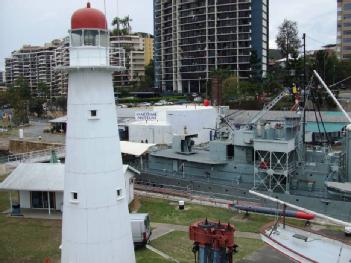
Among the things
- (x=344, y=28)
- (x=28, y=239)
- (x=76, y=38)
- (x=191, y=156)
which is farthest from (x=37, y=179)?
(x=344, y=28)

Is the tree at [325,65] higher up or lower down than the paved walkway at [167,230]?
higher up

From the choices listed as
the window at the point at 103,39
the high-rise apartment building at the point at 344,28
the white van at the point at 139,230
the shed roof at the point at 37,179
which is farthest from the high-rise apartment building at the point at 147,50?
the window at the point at 103,39

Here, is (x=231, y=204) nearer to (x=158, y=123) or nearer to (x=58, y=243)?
(x=58, y=243)

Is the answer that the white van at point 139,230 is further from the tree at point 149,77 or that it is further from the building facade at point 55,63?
the tree at point 149,77

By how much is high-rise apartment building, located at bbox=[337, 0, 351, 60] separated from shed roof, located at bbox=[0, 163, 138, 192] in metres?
98.6

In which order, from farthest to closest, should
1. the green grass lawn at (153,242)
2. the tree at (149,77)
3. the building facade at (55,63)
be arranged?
1. the building facade at (55,63)
2. the tree at (149,77)
3. the green grass lawn at (153,242)

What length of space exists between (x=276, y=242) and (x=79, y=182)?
735cm

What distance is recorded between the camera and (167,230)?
23250 mm

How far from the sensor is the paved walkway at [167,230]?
2220 cm

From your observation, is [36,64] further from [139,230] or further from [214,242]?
[214,242]

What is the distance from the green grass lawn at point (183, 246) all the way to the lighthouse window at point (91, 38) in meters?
10.2

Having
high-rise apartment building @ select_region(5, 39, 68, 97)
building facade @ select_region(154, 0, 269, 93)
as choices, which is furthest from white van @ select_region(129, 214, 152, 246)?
high-rise apartment building @ select_region(5, 39, 68, 97)

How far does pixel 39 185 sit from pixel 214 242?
1511cm

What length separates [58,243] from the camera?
21281 mm
